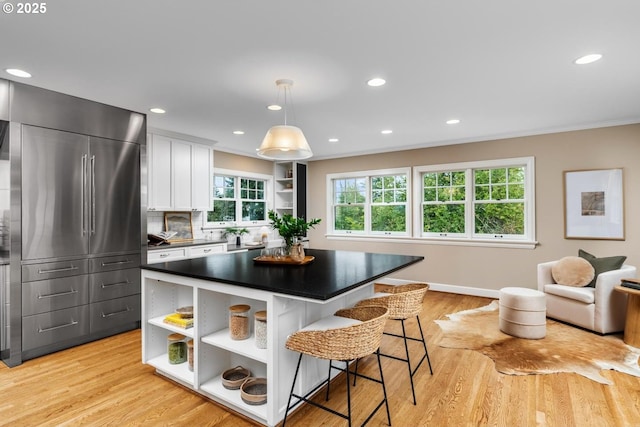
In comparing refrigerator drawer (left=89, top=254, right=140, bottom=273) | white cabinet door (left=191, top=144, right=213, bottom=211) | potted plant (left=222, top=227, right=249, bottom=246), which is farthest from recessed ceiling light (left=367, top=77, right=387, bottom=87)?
potted plant (left=222, top=227, right=249, bottom=246)

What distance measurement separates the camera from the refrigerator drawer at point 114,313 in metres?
3.51

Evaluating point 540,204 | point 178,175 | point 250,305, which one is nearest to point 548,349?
point 540,204

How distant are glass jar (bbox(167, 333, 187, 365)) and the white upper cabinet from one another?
233cm

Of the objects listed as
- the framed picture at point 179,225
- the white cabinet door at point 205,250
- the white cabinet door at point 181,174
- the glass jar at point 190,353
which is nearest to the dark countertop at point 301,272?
the glass jar at point 190,353

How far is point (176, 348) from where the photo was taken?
2688 mm

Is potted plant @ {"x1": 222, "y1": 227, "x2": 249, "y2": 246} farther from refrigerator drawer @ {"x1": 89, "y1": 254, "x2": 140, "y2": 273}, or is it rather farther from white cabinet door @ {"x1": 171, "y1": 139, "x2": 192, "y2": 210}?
refrigerator drawer @ {"x1": 89, "y1": 254, "x2": 140, "y2": 273}

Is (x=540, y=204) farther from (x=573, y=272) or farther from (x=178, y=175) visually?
(x=178, y=175)

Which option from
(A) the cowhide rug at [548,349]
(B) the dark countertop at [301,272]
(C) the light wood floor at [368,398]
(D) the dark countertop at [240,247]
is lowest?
(C) the light wood floor at [368,398]

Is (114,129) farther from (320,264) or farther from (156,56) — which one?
(320,264)

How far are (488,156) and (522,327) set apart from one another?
2.68 metres

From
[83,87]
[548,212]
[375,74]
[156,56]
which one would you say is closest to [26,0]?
[156,56]

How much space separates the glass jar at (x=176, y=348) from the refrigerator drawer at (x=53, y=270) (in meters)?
1.47

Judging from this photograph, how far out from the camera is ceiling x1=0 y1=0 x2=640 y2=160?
1976mm

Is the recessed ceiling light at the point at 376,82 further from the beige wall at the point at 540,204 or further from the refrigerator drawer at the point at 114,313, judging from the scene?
the refrigerator drawer at the point at 114,313
